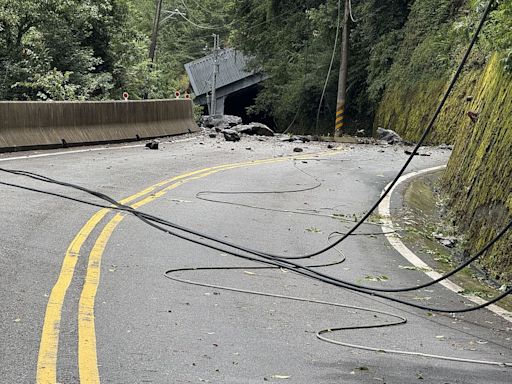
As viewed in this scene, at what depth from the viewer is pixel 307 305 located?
24.7 feet

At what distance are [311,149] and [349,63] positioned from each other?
21.2 meters

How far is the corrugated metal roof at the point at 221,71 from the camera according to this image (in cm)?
6091

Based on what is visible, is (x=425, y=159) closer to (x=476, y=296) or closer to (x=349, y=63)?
(x=476, y=296)

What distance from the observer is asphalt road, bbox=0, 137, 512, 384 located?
549 centimetres

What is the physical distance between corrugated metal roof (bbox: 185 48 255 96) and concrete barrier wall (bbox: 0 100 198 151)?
32.1 meters

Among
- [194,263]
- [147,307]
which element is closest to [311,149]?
[194,263]

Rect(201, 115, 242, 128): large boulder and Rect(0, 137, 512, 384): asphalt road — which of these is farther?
Rect(201, 115, 242, 128): large boulder

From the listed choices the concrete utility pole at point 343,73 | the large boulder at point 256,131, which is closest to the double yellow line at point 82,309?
the large boulder at point 256,131

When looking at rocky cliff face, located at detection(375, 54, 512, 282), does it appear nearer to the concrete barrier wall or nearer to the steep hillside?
the steep hillside

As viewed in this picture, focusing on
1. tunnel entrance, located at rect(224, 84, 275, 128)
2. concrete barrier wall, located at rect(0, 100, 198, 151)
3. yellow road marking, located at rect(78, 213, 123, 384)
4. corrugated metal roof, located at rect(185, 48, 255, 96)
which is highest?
corrugated metal roof, located at rect(185, 48, 255, 96)

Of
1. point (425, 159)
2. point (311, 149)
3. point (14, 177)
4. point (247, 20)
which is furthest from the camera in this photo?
point (247, 20)

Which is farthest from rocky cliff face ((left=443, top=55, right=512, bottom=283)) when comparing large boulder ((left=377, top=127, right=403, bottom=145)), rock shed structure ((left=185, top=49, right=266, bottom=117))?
rock shed structure ((left=185, top=49, right=266, bottom=117))

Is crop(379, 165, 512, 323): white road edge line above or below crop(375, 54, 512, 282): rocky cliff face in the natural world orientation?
below

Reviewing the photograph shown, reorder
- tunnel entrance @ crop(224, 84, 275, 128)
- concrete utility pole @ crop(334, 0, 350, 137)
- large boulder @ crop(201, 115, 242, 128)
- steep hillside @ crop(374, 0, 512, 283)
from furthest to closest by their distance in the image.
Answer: tunnel entrance @ crop(224, 84, 275, 128)
concrete utility pole @ crop(334, 0, 350, 137)
large boulder @ crop(201, 115, 242, 128)
steep hillside @ crop(374, 0, 512, 283)
